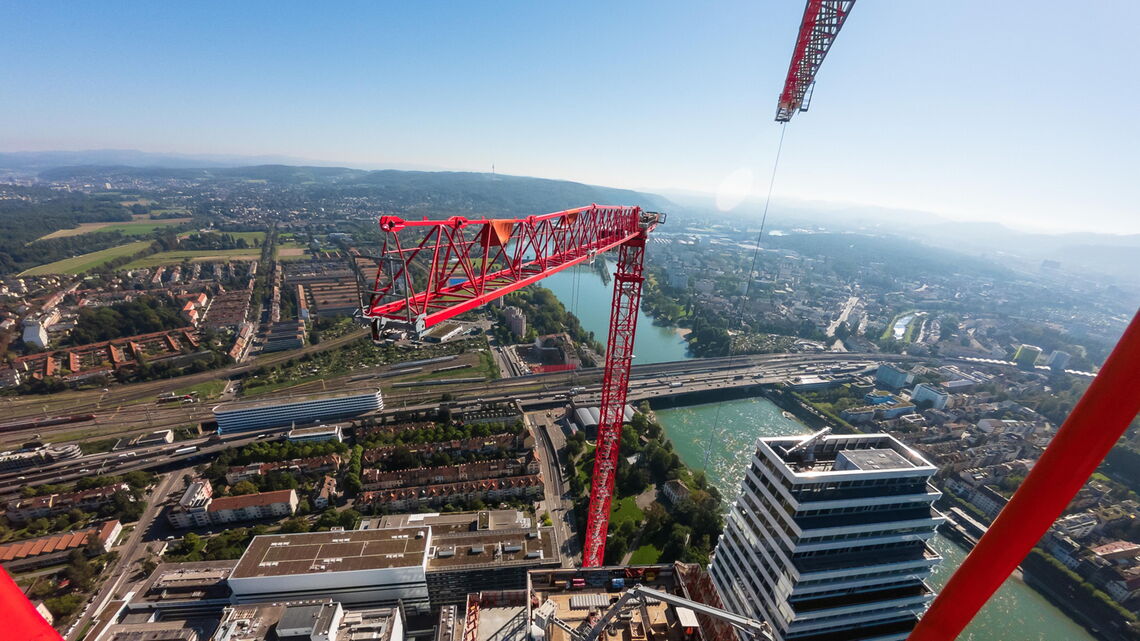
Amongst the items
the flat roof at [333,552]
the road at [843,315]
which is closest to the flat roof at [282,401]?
the flat roof at [333,552]

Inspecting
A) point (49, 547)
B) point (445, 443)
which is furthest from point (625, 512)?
point (49, 547)

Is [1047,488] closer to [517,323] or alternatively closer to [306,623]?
[306,623]

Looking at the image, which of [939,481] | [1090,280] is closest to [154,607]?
[939,481]

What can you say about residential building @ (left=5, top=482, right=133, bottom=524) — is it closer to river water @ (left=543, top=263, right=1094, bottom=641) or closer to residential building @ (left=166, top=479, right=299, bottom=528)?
residential building @ (left=166, top=479, right=299, bottom=528)

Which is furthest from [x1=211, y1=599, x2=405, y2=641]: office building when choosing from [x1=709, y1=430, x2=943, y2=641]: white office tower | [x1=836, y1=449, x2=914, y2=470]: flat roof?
[x1=836, y1=449, x2=914, y2=470]: flat roof

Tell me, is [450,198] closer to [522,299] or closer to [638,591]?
[522,299]

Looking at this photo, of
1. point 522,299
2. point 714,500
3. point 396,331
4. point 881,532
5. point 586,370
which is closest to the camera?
point 396,331

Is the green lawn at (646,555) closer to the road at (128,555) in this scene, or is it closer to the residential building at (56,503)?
the road at (128,555)
